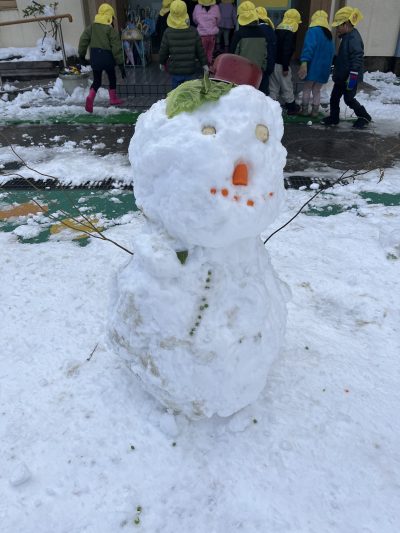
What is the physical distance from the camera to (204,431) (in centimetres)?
229

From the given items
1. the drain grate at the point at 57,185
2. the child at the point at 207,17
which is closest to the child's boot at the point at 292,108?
the child at the point at 207,17

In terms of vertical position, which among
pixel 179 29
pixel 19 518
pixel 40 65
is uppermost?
pixel 179 29

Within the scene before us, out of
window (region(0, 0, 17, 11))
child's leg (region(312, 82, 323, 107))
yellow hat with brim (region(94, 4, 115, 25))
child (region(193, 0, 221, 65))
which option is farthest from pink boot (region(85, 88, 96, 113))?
window (region(0, 0, 17, 11))

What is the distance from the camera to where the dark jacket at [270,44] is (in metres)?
6.34

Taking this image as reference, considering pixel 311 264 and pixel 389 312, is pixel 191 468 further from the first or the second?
pixel 311 264

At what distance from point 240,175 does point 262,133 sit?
0.76ft

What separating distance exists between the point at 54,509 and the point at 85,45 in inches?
293

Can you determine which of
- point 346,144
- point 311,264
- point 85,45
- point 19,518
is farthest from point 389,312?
point 85,45

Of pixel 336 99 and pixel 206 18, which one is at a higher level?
pixel 206 18

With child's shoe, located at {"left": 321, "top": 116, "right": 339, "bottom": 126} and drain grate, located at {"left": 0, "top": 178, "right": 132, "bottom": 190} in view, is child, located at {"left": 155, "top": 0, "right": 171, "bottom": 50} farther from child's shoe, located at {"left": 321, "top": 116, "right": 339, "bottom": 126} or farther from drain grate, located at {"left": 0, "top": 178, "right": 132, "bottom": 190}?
drain grate, located at {"left": 0, "top": 178, "right": 132, "bottom": 190}

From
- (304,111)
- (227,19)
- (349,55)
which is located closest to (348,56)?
(349,55)

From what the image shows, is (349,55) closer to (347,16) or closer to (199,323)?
(347,16)

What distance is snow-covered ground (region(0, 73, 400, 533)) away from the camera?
6.44ft

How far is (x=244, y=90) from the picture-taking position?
5.97ft
